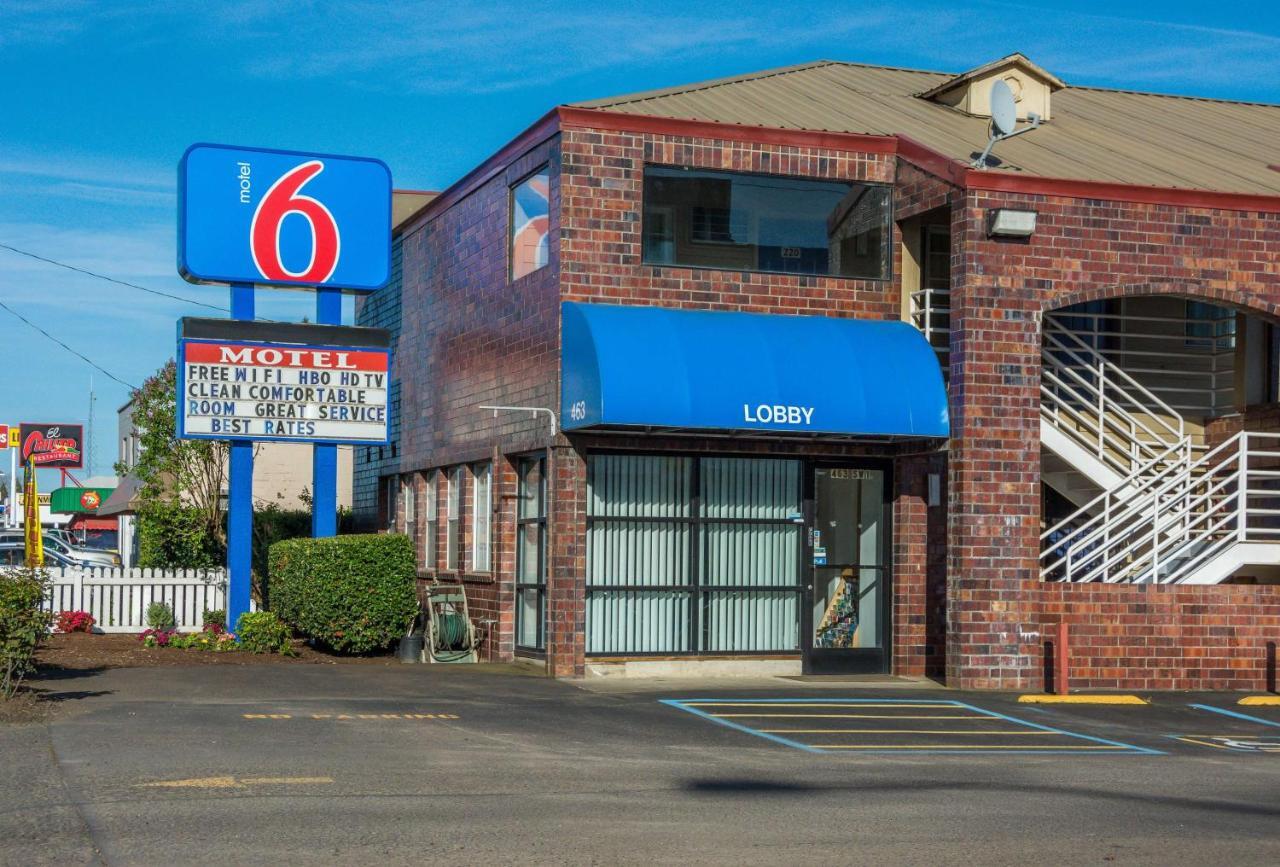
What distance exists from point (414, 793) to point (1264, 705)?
1112 centimetres

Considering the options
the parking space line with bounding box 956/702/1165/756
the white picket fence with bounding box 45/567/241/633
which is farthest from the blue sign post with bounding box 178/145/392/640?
the parking space line with bounding box 956/702/1165/756

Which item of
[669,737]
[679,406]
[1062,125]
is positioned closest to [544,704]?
[669,737]

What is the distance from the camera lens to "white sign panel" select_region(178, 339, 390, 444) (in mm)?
20938

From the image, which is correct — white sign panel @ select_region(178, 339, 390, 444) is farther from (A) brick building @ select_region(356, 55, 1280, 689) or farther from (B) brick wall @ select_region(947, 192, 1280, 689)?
(B) brick wall @ select_region(947, 192, 1280, 689)

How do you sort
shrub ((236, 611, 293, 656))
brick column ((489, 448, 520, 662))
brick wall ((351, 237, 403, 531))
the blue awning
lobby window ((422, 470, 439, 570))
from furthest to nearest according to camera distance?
1. brick wall ((351, 237, 403, 531))
2. lobby window ((422, 470, 439, 570))
3. shrub ((236, 611, 293, 656))
4. brick column ((489, 448, 520, 662))
5. the blue awning

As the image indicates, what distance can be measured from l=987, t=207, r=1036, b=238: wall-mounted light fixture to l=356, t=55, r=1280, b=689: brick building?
0.16ft

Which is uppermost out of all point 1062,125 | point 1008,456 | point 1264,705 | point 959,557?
point 1062,125

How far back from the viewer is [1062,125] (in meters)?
22.8

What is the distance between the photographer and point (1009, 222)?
18.2 meters

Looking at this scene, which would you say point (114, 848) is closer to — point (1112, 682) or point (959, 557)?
point (959, 557)

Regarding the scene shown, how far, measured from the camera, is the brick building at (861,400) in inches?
723

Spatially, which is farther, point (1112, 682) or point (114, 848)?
point (1112, 682)

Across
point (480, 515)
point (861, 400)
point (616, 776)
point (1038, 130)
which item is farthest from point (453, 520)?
point (616, 776)

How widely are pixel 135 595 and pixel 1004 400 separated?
14.7m
